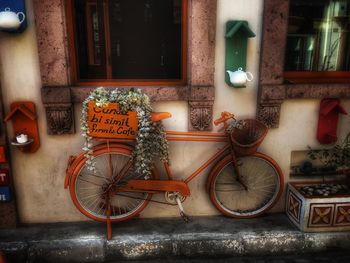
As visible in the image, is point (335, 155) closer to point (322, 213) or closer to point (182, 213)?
point (322, 213)

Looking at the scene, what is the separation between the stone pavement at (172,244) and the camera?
14.9ft

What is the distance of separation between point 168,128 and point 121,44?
1.67 meters

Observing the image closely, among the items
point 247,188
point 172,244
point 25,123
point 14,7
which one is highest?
point 14,7

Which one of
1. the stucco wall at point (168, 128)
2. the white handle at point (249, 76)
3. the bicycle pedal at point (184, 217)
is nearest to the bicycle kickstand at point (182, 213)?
the bicycle pedal at point (184, 217)

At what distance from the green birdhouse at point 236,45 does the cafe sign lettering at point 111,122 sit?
1515mm

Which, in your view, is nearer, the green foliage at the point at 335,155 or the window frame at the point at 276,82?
the window frame at the point at 276,82

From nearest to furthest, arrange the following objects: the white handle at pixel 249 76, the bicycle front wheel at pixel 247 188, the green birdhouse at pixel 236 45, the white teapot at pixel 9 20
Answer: the white teapot at pixel 9 20
the green birdhouse at pixel 236 45
the white handle at pixel 249 76
the bicycle front wheel at pixel 247 188

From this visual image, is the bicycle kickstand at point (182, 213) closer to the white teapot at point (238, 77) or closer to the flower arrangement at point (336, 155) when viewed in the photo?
the white teapot at point (238, 77)

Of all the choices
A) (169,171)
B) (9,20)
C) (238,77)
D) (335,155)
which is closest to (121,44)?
(9,20)

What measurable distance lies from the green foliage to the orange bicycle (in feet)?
2.40

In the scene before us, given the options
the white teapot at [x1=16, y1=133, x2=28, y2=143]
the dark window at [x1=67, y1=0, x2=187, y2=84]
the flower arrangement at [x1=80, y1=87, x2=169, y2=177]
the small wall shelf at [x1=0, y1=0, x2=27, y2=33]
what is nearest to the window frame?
the dark window at [x1=67, y1=0, x2=187, y2=84]

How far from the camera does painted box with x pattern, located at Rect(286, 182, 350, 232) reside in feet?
15.2

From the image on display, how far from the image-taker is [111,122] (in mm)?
4352

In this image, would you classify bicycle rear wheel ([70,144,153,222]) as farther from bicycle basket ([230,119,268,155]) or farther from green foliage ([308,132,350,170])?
green foliage ([308,132,350,170])
